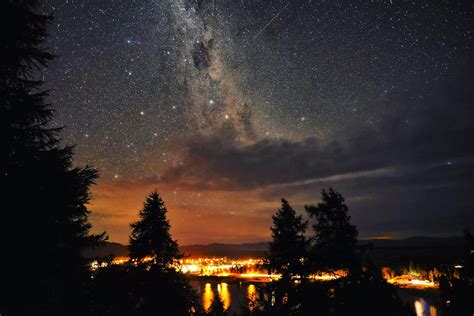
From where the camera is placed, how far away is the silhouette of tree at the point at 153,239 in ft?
64.9

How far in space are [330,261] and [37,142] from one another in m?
8.06

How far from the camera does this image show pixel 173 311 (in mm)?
16062

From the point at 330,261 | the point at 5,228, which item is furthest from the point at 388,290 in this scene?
the point at 5,228

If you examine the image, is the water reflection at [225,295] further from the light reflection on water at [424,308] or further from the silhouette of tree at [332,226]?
the silhouette of tree at [332,226]

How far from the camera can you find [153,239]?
65.6ft

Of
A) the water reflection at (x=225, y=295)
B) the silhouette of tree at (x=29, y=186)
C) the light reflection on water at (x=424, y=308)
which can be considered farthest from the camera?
the water reflection at (x=225, y=295)

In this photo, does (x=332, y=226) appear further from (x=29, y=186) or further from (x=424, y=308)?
(x=424, y=308)

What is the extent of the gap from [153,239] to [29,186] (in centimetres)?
1418

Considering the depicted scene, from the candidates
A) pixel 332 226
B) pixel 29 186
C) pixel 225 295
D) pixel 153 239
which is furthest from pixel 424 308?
pixel 29 186

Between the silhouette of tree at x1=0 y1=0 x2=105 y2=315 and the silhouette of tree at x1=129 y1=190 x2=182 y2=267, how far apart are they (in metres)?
11.6

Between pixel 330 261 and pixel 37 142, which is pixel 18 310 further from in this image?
pixel 330 261

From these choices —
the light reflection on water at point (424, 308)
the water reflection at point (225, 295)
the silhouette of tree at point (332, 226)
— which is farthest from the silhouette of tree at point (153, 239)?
the light reflection on water at point (424, 308)

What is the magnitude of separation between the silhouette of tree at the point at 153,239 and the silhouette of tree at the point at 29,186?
1163 cm

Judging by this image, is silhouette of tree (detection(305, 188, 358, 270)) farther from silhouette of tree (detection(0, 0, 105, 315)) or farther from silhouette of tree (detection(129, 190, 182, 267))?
silhouette of tree (detection(0, 0, 105, 315))
